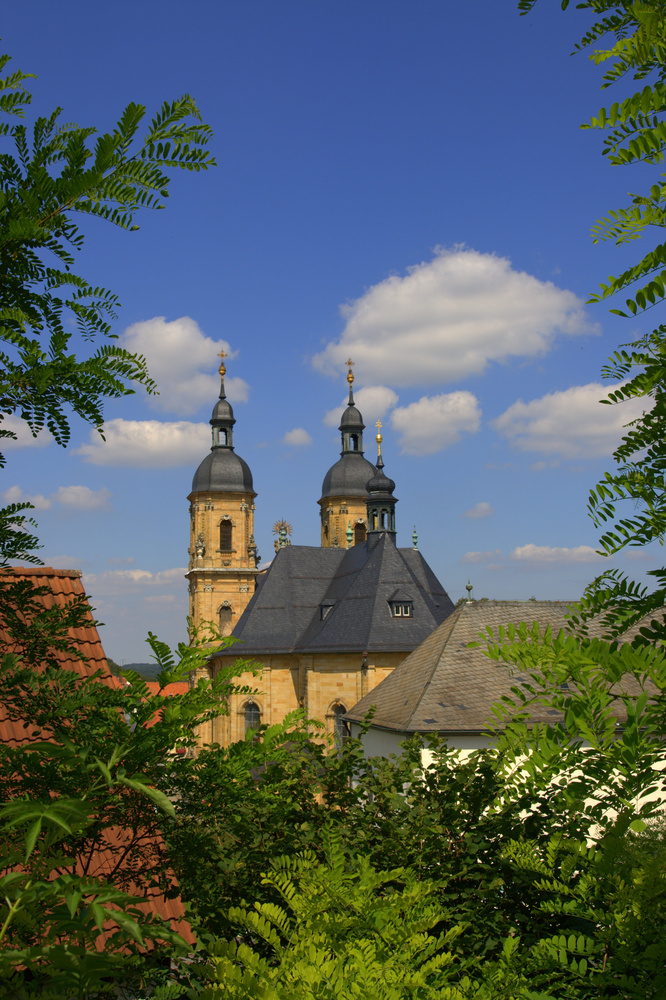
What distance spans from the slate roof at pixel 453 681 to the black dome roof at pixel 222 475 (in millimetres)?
34226

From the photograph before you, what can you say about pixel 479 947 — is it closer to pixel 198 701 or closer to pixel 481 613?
pixel 198 701

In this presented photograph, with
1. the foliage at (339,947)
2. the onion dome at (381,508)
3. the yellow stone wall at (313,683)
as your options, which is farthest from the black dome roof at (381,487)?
the foliage at (339,947)

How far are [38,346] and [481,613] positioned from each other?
18.5 m

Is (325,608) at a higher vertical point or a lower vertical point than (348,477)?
lower

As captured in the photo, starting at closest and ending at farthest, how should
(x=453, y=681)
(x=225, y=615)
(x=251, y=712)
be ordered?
1. (x=453, y=681)
2. (x=251, y=712)
3. (x=225, y=615)

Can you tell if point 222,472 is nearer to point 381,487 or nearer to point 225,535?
point 225,535

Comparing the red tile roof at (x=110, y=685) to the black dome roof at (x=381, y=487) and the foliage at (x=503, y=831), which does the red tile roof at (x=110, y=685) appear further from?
the black dome roof at (x=381, y=487)

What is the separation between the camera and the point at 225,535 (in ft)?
177

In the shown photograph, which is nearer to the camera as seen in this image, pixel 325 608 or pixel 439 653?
pixel 439 653

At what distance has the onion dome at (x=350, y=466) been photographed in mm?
57500

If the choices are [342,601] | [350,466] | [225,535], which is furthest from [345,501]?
[342,601]

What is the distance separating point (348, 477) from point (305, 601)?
64.9 ft

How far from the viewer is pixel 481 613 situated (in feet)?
64.8

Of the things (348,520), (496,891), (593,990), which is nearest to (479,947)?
(496,891)
